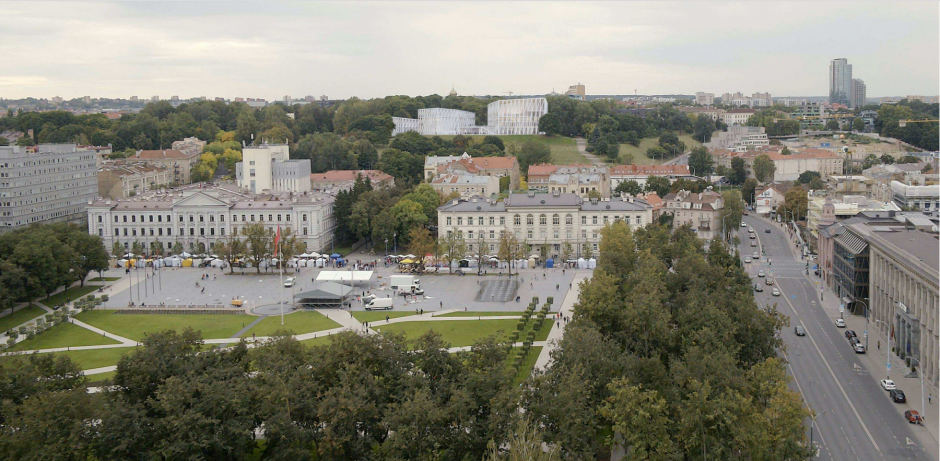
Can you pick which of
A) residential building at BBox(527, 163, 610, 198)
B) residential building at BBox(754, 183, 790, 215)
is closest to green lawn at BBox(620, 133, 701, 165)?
residential building at BBox(527, 163, 610, 198)

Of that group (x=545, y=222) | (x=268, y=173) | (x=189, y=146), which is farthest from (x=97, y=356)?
(x=189, y=146)

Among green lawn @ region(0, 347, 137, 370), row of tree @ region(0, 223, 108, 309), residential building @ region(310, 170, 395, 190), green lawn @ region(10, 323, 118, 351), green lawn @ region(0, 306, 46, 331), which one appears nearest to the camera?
green lawn @ region(0, 347, 137, 370)

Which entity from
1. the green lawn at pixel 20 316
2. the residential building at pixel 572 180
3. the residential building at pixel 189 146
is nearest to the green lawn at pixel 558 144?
the residential building at pixel 572 180

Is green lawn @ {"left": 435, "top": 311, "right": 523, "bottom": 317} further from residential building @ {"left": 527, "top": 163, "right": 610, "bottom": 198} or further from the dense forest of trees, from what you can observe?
residential building @ {"left": 527, "top": 163, "right": 610, "bottom": 198}

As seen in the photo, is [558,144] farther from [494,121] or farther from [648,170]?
[648,170]

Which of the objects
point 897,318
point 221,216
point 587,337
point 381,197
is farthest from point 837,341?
point 221,216
